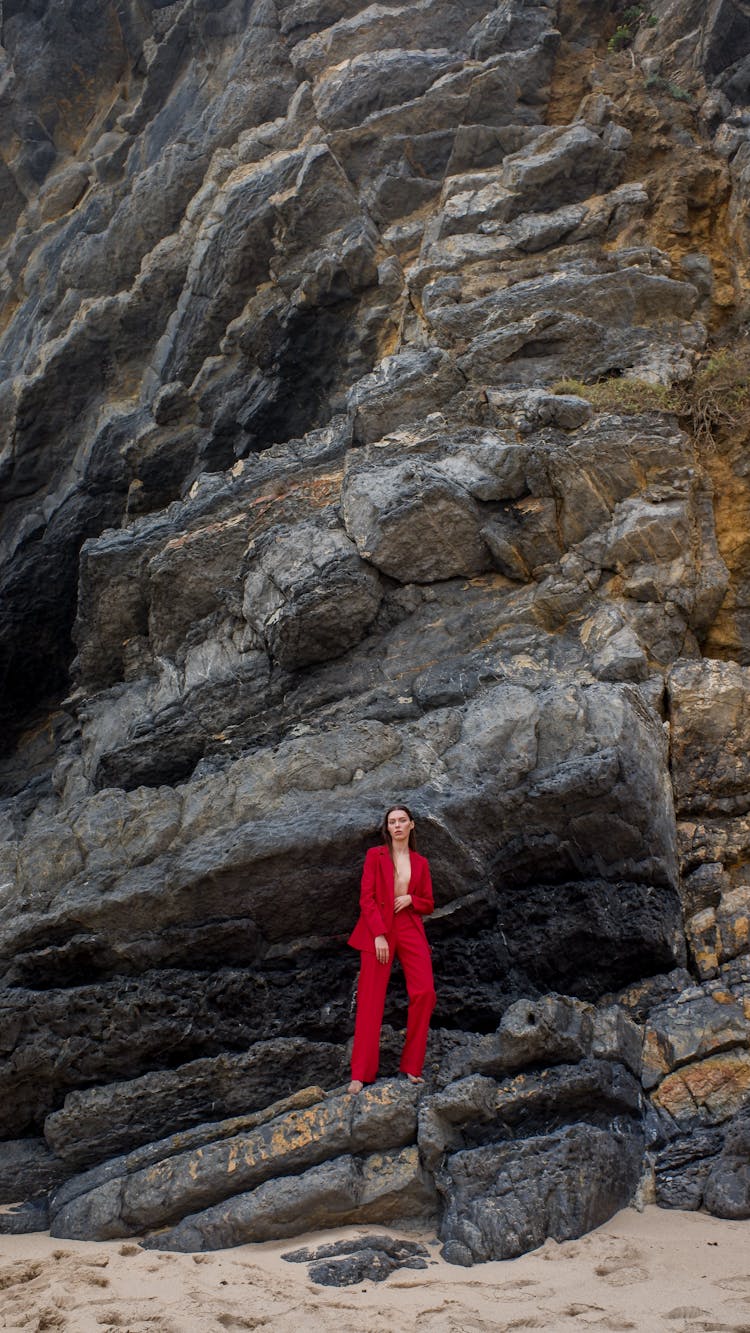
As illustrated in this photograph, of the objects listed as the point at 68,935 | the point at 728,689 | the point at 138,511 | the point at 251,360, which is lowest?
the point at 68,935

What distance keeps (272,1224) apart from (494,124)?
13.7 meters

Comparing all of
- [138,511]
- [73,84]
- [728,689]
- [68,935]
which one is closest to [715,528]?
[728,689]

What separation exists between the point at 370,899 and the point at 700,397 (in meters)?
5.89

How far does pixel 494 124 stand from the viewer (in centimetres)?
1386

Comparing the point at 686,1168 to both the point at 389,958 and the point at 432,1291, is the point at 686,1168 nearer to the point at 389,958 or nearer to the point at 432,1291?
the point at 432,1291

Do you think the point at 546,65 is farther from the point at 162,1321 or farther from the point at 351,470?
the point at 162,1321

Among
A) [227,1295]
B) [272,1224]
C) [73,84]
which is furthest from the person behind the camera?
[73,84]

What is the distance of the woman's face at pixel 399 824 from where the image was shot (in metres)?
6.38

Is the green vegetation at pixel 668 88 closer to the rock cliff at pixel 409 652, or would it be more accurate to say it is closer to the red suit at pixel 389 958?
the rock cliff at pixel 409 652

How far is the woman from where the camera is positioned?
6.00 meters

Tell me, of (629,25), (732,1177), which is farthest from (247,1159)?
(629,25)

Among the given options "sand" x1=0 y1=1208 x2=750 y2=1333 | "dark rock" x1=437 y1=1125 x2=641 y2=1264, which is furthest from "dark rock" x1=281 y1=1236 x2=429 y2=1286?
"dark rock" x1=437 y1=1125 x2=641 y2=1264

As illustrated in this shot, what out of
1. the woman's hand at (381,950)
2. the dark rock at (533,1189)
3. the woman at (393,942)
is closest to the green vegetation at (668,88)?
the woman at (393,942)

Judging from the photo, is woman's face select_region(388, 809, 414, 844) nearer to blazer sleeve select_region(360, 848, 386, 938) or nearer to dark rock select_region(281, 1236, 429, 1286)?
blazer sleeve select_region(360, 848, 386, 938)
